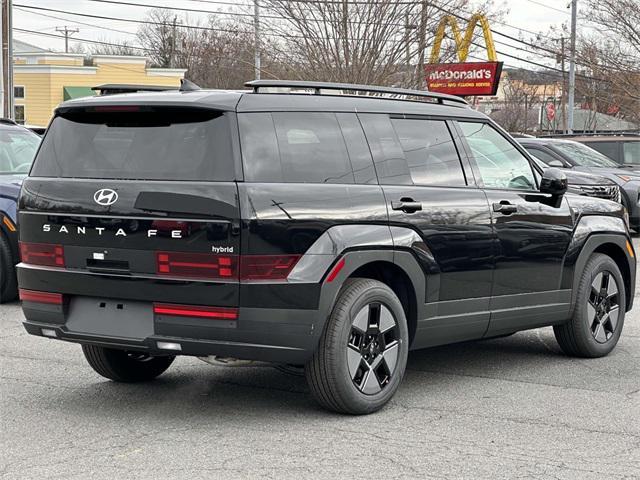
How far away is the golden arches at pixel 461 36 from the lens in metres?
32.6

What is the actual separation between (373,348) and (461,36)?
2936cm

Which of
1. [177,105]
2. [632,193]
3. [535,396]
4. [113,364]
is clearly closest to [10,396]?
[113,364]

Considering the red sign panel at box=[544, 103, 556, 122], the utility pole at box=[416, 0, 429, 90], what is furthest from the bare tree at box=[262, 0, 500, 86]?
the red sign panel at box=[544, 103, 556, 122]

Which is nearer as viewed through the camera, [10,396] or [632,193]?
[10,396]

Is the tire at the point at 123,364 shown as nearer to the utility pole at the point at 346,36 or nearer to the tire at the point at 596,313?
the tire at the point at 596,313

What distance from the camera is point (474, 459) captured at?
5133mm

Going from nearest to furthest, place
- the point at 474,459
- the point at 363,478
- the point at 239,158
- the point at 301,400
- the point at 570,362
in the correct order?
1. the point at 363,478
2. the point at 474,459
3. the point at 239,158
4. the point at 301,400
5. the point at 570,362

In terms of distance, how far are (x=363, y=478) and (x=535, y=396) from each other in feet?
6.98

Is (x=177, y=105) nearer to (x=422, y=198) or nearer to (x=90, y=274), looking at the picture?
(x=90, y=274)

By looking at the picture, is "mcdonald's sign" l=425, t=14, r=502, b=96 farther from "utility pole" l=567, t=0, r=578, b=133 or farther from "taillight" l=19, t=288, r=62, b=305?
"taillight" l=19, t=288, r=62, b=305

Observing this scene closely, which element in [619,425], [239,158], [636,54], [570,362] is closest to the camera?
[239,158]

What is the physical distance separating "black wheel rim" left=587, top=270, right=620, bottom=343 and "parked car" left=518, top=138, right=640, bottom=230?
9769 millimetres

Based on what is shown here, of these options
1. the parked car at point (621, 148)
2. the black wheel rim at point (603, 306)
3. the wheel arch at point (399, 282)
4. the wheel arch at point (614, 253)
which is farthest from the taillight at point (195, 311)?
the parked car at point (621, 148)

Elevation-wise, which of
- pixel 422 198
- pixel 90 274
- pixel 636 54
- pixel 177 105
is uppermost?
pixel 636 54
